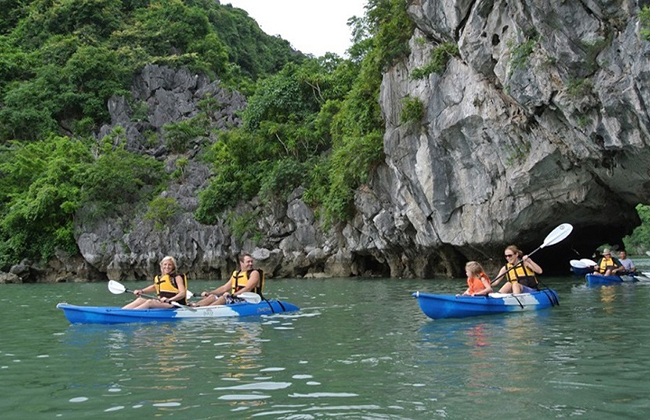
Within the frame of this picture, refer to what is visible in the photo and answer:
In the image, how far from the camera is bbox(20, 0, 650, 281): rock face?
14070mm

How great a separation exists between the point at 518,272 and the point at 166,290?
23.0ft

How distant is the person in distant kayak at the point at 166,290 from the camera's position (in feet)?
38.7

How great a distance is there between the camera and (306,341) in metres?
8.68

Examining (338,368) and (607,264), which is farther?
(607,264)

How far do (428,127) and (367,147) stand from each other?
13.3 ft

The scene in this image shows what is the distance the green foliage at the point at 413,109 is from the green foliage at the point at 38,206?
22.3 metres

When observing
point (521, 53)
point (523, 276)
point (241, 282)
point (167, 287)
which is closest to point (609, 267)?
point (521, 53)

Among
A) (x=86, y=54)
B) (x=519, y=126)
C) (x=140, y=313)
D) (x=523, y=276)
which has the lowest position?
(x=140, y=313)

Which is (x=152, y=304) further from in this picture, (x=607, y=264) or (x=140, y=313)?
(x=607, y=264)

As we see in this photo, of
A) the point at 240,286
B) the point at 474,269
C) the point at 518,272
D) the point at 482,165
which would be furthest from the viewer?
the point at 482,165

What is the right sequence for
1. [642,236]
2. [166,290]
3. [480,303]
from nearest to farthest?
[480,303] → [166,290] → [642,236]

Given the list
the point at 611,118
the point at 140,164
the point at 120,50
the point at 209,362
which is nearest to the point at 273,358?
the point at 209,362

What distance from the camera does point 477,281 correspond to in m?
11.8

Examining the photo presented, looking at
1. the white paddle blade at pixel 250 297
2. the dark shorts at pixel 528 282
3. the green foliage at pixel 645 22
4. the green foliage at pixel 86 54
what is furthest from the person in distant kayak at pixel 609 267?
the green foliage at pixel 86 54
